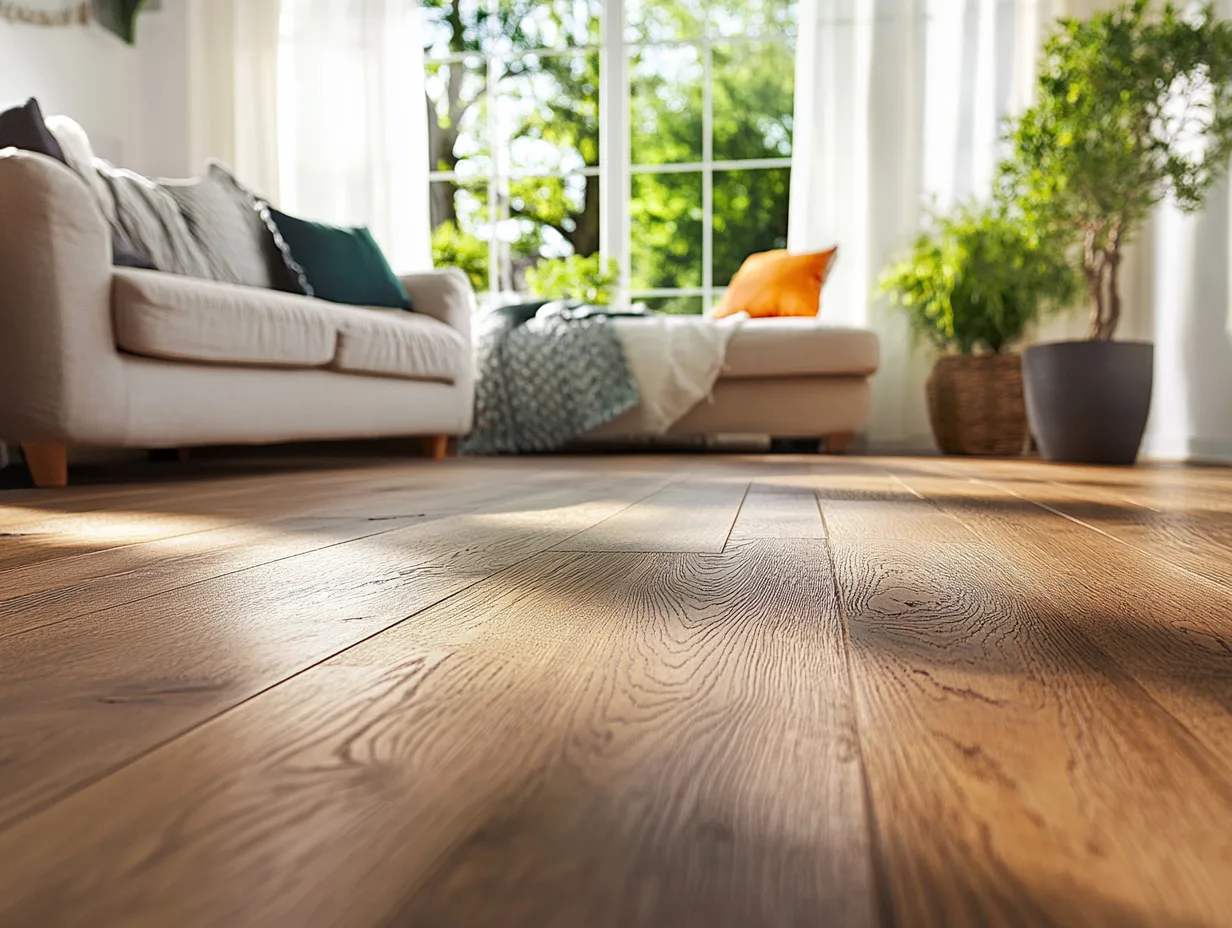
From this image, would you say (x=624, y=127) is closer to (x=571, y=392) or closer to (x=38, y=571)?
(x=571, y=392)

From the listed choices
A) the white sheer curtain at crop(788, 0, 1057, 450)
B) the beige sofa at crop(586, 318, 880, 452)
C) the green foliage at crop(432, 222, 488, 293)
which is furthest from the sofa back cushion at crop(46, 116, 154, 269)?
the white sheer curtain at crop(788, 0, 1057, 450)

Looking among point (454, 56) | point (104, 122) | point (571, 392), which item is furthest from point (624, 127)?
point (104, 122)

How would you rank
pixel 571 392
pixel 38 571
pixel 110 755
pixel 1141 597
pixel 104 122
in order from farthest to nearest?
pixel 104 122
pixel 571 392
pixel 38 571
pixel 1141 597
pixel 110 755

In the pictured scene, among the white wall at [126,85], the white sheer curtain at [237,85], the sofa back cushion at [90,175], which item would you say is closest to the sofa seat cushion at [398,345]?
the sofa back cushion at [90,175]

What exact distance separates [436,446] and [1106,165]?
216 cm

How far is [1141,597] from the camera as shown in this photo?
820 mm

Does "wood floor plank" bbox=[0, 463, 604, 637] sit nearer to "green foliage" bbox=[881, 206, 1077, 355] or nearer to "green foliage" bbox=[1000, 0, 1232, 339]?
"green foliage" bbox=[1000, 0, 1232, 339]

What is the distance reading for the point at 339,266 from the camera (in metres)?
3.45

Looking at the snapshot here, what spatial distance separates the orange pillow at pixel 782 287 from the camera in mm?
4387

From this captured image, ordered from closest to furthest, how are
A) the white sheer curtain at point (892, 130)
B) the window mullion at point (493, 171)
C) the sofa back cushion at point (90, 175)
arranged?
the sofa back cushion at point (90, 175), the white sheer curtain at point (892, 130), the window mullion at point (493, 171)

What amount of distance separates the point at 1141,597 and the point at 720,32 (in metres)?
4.79

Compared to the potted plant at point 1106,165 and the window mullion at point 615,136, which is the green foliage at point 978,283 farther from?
the window mullion at point 615,136

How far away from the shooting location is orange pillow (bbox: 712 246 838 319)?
439cm

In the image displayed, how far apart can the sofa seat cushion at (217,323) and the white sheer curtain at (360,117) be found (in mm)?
2424
